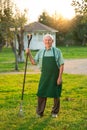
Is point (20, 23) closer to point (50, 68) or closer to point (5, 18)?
point (5, 18)

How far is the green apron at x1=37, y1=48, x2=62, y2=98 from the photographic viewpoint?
29.9 feet

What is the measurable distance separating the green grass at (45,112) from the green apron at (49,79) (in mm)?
554

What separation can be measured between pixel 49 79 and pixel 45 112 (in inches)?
43.5

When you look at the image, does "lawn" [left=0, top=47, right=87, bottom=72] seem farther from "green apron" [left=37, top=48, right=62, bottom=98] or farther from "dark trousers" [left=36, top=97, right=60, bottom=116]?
"green apron" [left=37, top=48, right=62, bottom=98]

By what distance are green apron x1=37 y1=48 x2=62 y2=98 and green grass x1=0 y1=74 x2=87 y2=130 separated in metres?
0.55

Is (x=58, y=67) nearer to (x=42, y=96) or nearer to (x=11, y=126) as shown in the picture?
(x=42, y=96)

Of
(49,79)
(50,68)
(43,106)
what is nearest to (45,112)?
(43,106)

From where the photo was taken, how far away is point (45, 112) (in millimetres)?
9953

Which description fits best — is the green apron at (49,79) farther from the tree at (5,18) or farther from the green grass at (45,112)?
the tree at (5,18)

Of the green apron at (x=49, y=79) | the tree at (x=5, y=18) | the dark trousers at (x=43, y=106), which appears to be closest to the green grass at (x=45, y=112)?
the dark trousers at (x=43, y=106)

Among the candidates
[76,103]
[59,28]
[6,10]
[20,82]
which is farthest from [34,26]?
[76,103]

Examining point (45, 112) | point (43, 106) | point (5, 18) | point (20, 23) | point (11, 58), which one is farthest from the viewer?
point (11, 58)

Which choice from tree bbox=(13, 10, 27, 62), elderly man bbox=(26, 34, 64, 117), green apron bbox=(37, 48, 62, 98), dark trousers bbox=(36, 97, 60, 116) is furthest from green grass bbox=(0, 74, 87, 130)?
tree bbox=(13, 10, 27, 62)

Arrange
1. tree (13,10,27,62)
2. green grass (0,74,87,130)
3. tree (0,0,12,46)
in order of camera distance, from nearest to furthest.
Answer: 1. green grass (0,74,87,130)
2. tree (0,0,12,46)
3. tree (13,10,27,62)
